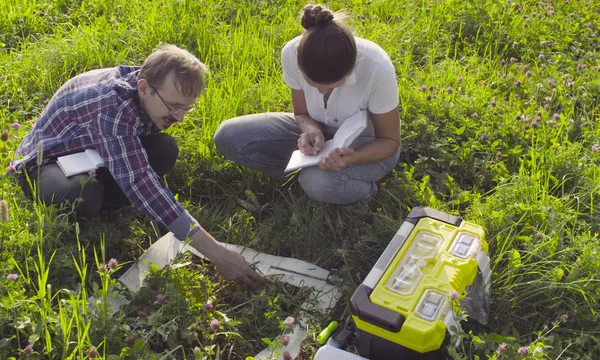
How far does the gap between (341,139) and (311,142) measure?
216 mm

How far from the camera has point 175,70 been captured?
2.72 metres

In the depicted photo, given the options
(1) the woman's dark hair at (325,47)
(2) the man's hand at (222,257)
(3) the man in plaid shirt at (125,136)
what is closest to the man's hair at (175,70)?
(3) the man in plaid shirt at (125,136)

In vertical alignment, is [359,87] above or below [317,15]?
below

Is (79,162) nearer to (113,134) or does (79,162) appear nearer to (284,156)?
(113,134)

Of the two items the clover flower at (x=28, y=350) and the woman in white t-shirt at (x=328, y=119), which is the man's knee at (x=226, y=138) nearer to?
the woman in white t-shirt at (x=328, y=119)

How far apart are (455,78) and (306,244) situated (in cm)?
144

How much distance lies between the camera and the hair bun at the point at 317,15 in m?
2.54

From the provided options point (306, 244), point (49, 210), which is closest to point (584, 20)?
point (306, 244)

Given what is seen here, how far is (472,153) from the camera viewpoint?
→ 10.9ft

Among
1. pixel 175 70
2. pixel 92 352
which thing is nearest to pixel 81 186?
pixel 175 70

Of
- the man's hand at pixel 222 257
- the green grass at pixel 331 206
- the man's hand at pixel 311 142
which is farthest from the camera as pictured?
the man's hand at pixel 311 142

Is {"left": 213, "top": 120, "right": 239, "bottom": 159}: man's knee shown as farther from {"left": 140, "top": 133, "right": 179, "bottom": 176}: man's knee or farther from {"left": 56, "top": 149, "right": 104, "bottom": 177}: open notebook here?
{"left": 56, "top": 149, "right": 104, "bottom": 177}: open notebook

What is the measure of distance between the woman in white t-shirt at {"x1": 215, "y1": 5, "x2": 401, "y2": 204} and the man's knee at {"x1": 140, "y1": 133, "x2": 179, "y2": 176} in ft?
0.73

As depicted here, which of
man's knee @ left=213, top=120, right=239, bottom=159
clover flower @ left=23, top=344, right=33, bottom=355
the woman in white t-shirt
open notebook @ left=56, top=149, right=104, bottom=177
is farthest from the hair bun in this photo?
clover flower @ left=23, top=344, right=33, bottom=355
